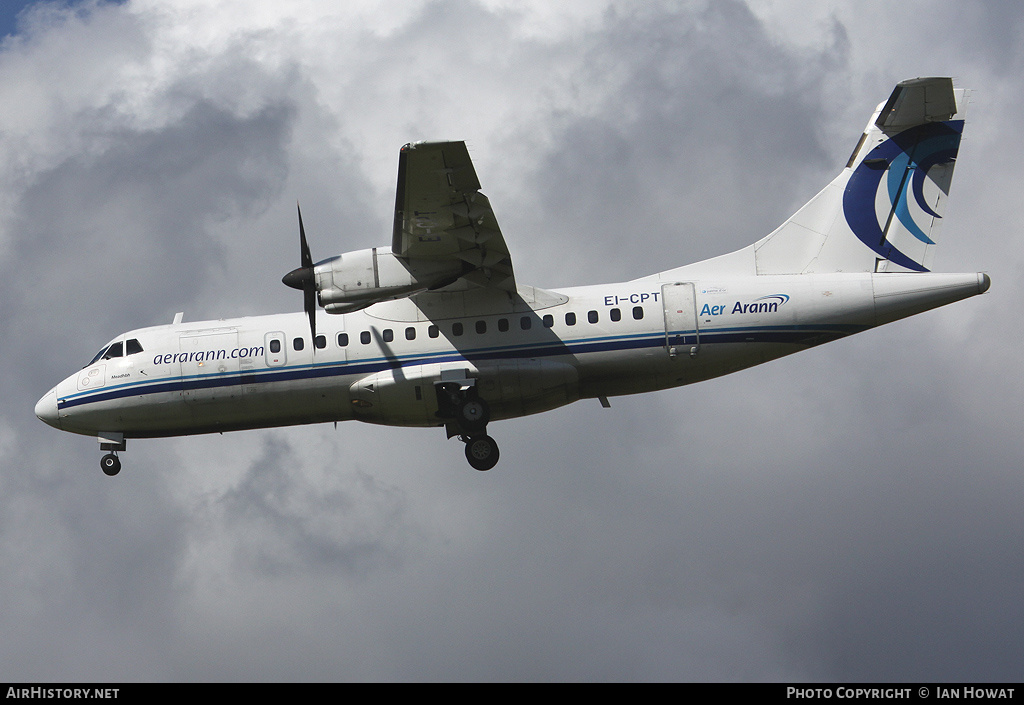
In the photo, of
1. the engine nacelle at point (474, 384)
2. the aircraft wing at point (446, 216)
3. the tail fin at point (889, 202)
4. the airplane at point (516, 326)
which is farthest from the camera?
the tail fin at point (889, 202)

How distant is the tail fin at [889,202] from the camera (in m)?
29.0

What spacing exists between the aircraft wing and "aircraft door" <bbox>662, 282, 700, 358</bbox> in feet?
12.4

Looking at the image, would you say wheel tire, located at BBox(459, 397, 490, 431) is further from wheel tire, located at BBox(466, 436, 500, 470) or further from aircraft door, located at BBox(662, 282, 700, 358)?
aircraft door, located at BBox(662, 282, 700, 358)

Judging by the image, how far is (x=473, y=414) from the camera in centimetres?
2816

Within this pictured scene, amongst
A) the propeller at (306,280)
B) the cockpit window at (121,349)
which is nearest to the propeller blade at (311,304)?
the propeller at (306,280)

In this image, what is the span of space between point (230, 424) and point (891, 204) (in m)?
17.0

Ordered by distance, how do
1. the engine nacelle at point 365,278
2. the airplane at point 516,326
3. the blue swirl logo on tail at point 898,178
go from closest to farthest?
1. the engine nacelle at point 365,278
2. the airplane at point 516,326
3. the blue swirl logo on tail at point 898,178

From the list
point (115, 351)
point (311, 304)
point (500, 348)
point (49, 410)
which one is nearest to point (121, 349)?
point (115, 351)

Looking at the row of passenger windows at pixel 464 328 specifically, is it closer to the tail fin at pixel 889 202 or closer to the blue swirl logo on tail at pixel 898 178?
the tail fin at pixel 889 202

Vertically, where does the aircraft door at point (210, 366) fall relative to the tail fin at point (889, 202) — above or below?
below

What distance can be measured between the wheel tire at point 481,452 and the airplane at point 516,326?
38 millimetres

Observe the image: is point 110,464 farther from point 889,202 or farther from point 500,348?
point 889,202
